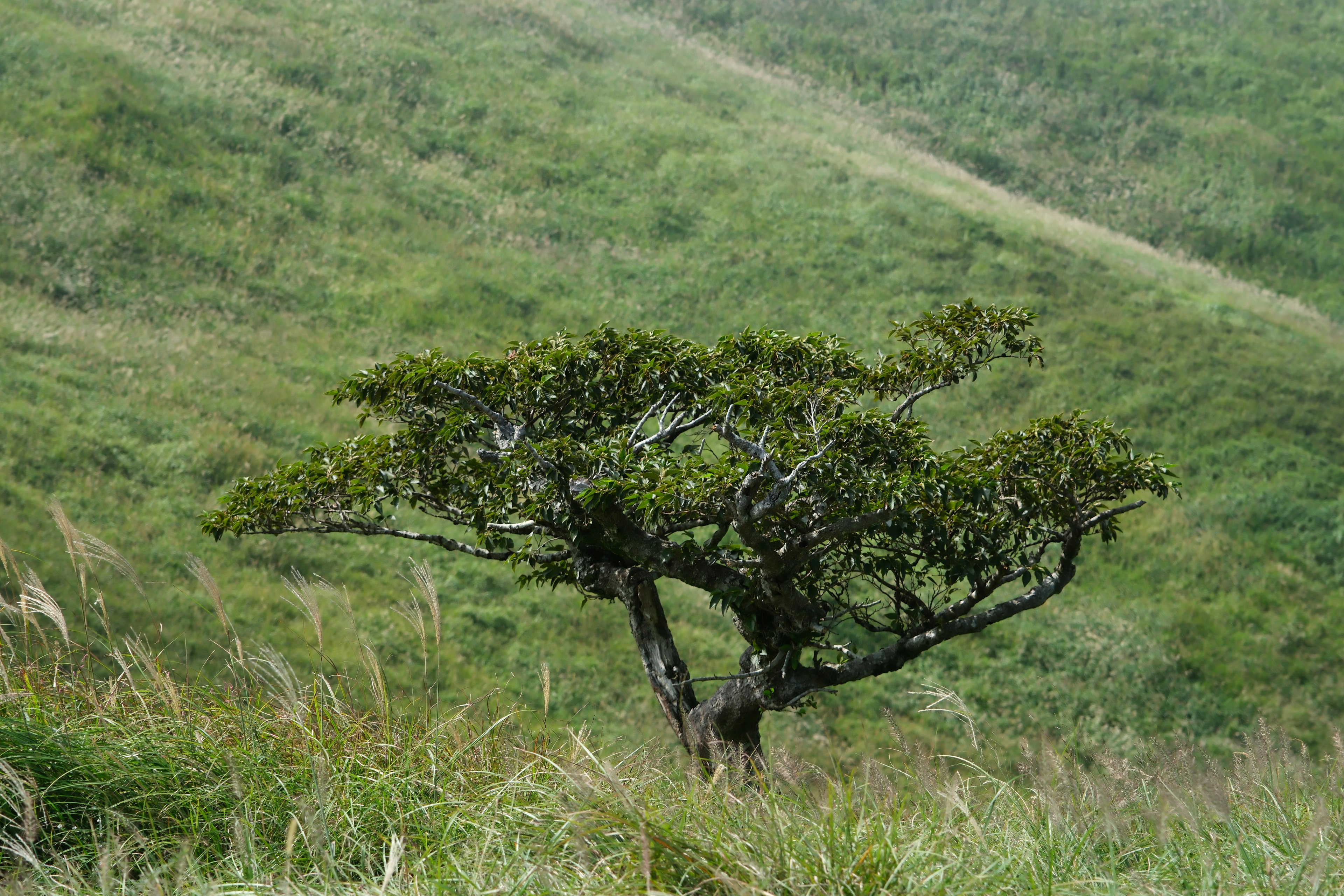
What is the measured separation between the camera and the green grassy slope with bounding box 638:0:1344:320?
1522 inches

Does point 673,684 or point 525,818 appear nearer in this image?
point 525,818

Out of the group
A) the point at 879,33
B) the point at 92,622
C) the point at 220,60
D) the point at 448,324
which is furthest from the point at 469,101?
the point at 879,33

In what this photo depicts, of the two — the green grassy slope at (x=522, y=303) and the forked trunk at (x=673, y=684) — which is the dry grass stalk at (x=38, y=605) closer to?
the forked trunk at (x=673, y=684)

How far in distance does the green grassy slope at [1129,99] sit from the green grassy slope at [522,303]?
7479mm

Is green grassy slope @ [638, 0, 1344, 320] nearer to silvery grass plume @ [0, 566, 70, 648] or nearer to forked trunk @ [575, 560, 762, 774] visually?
forked trunk @ [575, 560, 762, 774]

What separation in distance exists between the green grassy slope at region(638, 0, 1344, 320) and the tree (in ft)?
111

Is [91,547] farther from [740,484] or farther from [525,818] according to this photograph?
[740,484]

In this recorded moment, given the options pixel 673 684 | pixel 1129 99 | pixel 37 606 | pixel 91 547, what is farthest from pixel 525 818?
pixel 1129 99

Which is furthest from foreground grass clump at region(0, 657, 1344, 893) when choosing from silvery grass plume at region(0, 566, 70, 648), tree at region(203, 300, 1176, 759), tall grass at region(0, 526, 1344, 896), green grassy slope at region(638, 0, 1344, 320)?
green grassy slope at region(638, 0, 1344, 320)

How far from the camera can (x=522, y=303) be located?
78.3 ft

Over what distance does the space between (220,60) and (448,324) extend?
41.6ft

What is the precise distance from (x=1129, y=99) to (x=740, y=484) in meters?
47.0

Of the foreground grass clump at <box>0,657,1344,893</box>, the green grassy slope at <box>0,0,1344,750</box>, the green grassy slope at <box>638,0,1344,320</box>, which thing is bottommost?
the green grassy slope at <box>0,0,1344,750</box>

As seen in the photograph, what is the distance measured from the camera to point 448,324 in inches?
889
